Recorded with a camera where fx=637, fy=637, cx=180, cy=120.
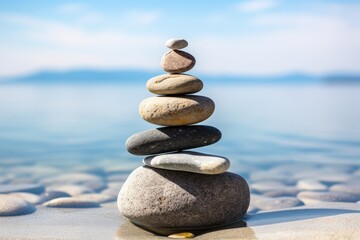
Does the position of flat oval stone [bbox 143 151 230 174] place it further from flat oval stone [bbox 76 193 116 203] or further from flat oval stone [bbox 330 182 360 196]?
flat oval stone [bbox 330 182 360 196]

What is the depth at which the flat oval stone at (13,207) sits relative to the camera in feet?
20.6

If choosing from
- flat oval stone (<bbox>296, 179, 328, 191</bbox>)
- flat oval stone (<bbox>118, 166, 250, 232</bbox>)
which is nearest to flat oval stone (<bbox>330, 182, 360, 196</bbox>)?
flat oval stone (<bbox>296, 179, 328, 191</bbox>)

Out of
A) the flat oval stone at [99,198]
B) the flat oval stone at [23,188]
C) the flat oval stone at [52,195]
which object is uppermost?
the flat oval stone at [23,188]

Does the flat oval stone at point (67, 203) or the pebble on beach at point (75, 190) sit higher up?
the pebble on beach at point (75, 190)

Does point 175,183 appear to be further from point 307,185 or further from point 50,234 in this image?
point 307,185

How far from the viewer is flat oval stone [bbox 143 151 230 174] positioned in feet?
17.2

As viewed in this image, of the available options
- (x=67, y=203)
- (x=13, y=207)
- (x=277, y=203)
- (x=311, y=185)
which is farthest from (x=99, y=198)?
(x=311, y=185)

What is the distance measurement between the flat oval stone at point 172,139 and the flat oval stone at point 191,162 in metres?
0.09

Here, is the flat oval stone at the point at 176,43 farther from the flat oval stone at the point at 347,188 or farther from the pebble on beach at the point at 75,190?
the flat oval stone at the point at 347,188

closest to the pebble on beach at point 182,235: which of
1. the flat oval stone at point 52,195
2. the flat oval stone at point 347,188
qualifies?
the flat oval stone at point 52,195

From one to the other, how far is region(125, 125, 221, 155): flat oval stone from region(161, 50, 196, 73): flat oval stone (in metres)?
0.53

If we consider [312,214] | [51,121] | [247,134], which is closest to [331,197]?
[312,214]

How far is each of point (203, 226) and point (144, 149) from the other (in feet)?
2.79

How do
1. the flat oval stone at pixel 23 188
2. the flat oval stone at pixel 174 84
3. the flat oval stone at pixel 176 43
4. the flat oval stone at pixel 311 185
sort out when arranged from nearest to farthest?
the flat oval stone at pixel 174 84, the flat oval stone at pixel 176 43, the flat oval stone at pixel 23 188, the flat oval stone at pixel 311 185
